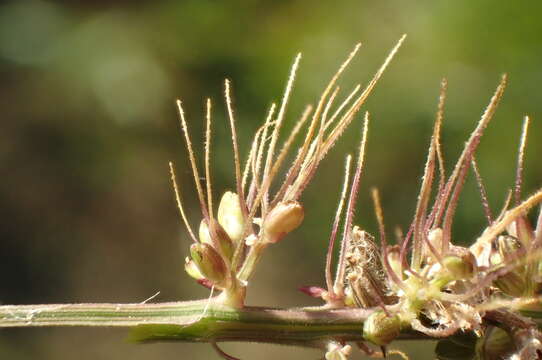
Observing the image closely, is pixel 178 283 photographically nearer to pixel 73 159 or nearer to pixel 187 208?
pixel 187 208

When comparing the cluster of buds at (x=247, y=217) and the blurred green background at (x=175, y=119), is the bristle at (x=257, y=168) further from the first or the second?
the blurred green background at (x=175, y=119)

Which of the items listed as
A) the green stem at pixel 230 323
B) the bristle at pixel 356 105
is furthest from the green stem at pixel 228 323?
the bristle at pixel 356 105

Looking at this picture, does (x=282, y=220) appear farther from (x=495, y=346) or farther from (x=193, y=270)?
(x=495, y=346)

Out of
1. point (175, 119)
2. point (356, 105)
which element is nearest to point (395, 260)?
point (356, 105)

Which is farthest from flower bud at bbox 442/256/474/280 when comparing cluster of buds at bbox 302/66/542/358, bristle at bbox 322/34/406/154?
bristle at bbox 322/34/406/154

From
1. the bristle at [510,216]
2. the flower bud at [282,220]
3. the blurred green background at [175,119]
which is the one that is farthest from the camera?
the blurred green background at [175,119]
